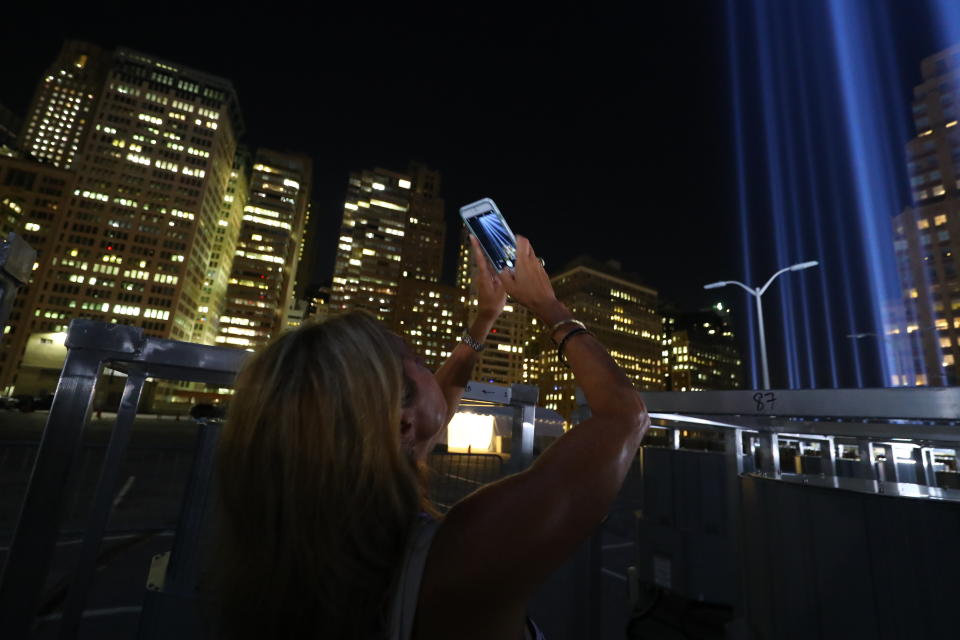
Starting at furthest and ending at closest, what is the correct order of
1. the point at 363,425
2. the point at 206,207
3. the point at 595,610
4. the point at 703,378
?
1. the point at 703,378
2. the point at 206,207
3. the point at 595,610
4. the point at 363,425

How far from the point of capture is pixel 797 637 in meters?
2.85

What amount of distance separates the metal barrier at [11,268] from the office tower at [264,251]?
503 feet

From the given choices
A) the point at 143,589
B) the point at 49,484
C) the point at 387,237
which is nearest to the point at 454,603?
the point at 49,484

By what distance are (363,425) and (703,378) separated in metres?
194

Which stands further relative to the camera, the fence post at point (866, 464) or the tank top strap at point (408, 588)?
the fence post at point (866, 464)

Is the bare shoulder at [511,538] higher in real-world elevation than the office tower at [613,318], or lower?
lower

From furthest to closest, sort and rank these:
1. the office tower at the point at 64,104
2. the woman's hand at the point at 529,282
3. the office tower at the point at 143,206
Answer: the office tower at the point at 64,104, the office tower at the point at 143,206, the woman's hand at the point at 529,282

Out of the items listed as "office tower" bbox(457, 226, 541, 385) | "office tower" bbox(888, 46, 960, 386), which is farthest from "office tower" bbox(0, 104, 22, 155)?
→ "office tower" bbox(888, 46, 960, 386)

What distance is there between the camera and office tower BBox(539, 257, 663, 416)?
14888cm

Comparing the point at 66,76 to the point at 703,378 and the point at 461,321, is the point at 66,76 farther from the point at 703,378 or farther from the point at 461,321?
the point at 703,378

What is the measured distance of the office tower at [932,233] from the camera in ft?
243

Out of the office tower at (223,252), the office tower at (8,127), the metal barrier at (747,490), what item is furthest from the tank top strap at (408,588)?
the office tower at (8,127)

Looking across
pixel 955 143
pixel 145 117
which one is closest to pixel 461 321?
pixel 145 117

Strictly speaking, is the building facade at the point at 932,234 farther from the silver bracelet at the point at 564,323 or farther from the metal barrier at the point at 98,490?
the metal barrier at the point at 98,490
